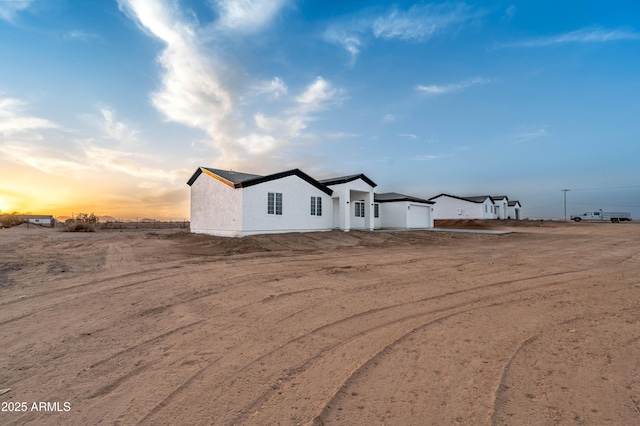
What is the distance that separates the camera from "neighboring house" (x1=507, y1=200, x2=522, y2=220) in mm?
55031

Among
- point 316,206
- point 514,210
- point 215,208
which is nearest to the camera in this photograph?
point 215,208

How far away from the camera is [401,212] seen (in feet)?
91.9

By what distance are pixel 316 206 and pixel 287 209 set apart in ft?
8.45

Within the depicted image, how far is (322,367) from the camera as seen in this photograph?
3.21m

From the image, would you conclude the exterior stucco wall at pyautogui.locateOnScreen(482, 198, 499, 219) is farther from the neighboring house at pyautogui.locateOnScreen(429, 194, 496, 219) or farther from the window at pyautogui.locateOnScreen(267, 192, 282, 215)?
the window at pyautogui.locateOnScreen(267, 192, 282, 215)

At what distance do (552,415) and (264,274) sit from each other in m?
6.63

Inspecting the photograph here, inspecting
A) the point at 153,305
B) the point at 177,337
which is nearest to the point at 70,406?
the point at 177,337

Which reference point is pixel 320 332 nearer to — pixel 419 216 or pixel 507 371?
pixel 507 371

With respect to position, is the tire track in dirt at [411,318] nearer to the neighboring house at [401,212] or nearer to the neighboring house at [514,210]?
the neighboring house at [401,212]

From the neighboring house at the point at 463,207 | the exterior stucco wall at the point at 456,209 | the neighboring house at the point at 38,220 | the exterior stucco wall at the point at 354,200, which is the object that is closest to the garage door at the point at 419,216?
the exterior stucco wall at the point at 354,200

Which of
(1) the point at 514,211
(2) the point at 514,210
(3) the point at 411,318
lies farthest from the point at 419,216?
(1) the point at 514,211

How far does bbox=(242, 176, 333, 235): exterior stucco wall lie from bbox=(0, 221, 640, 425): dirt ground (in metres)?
10.5

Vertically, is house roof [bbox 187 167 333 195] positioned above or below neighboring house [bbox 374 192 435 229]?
above

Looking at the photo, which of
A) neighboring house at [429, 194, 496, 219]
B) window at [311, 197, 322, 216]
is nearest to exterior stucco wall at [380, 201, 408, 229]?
window at [311, 197, 322, 216]
